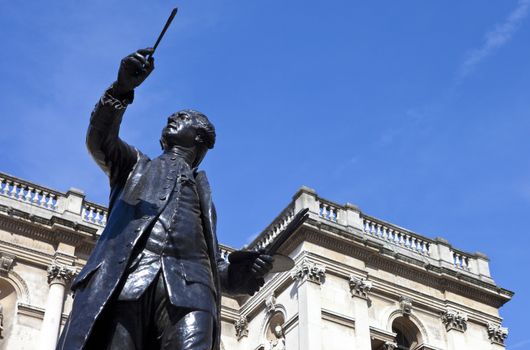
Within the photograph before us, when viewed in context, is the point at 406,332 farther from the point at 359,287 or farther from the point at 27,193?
the point at 27,193

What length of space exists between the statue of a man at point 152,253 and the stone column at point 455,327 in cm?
1842

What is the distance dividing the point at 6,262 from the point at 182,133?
54.4ft

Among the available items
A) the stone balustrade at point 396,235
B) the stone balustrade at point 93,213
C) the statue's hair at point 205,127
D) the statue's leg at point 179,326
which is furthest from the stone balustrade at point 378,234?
the statue's leg at point 179,326

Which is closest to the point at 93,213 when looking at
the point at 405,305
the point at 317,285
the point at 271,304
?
the point at 271,304

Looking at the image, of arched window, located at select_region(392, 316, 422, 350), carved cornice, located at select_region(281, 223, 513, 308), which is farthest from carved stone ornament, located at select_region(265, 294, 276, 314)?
arched window, located at select_region(392, 316, 422, 350)

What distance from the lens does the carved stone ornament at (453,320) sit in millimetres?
22969

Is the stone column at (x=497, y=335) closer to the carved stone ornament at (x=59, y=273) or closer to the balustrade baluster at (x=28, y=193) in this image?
the carved stone ornament at (x=59, y=273)

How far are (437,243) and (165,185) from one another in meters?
20.5

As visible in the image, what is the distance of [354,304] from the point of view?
21.5m

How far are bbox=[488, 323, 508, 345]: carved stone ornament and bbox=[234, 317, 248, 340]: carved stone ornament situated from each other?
6674 mm

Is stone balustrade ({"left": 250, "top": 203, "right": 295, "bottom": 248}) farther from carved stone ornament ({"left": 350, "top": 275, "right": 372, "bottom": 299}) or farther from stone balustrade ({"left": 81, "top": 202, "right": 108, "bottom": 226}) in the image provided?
stone balustrade ({"left": 81, "top": 202, "right": 108, "bottom": 226})

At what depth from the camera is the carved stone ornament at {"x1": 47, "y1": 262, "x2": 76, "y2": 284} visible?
21.0m

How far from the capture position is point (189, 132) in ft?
17.9

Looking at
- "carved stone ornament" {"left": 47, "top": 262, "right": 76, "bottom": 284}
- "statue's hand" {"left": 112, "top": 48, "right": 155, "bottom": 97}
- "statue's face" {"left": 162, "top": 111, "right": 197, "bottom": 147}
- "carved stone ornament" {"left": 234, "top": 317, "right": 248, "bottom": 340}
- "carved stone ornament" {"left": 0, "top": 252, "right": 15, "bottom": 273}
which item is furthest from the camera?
"carved stone ornament" {"left": 234, "top": 317, "right": 248, "bottom": 340}
